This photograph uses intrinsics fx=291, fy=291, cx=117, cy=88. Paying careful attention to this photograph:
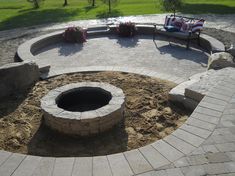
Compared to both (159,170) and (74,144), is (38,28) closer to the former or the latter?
(74,144)

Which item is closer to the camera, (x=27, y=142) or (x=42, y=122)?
(x=27, y=142)

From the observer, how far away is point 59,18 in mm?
17391

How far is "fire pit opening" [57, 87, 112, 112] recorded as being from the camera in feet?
21.6

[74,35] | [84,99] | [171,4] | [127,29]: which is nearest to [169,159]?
[84,99]

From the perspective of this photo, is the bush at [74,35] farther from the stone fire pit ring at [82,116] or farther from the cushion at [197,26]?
the stone fire pit ring at [82,116]

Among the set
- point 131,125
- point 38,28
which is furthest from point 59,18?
point 131,125

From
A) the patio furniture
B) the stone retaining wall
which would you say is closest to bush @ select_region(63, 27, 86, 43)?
the patio furniture

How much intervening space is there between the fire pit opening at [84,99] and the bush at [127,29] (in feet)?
21.3

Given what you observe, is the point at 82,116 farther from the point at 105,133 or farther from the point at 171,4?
the point at 171,4

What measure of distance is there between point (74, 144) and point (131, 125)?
4.10 feet

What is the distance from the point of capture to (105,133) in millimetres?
5746

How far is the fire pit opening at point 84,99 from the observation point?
6.58 meters

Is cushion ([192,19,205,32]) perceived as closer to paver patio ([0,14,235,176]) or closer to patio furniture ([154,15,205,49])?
patio furniture ([154,15,205,49])

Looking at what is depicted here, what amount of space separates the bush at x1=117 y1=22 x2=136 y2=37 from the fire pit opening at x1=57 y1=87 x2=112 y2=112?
6484mm
